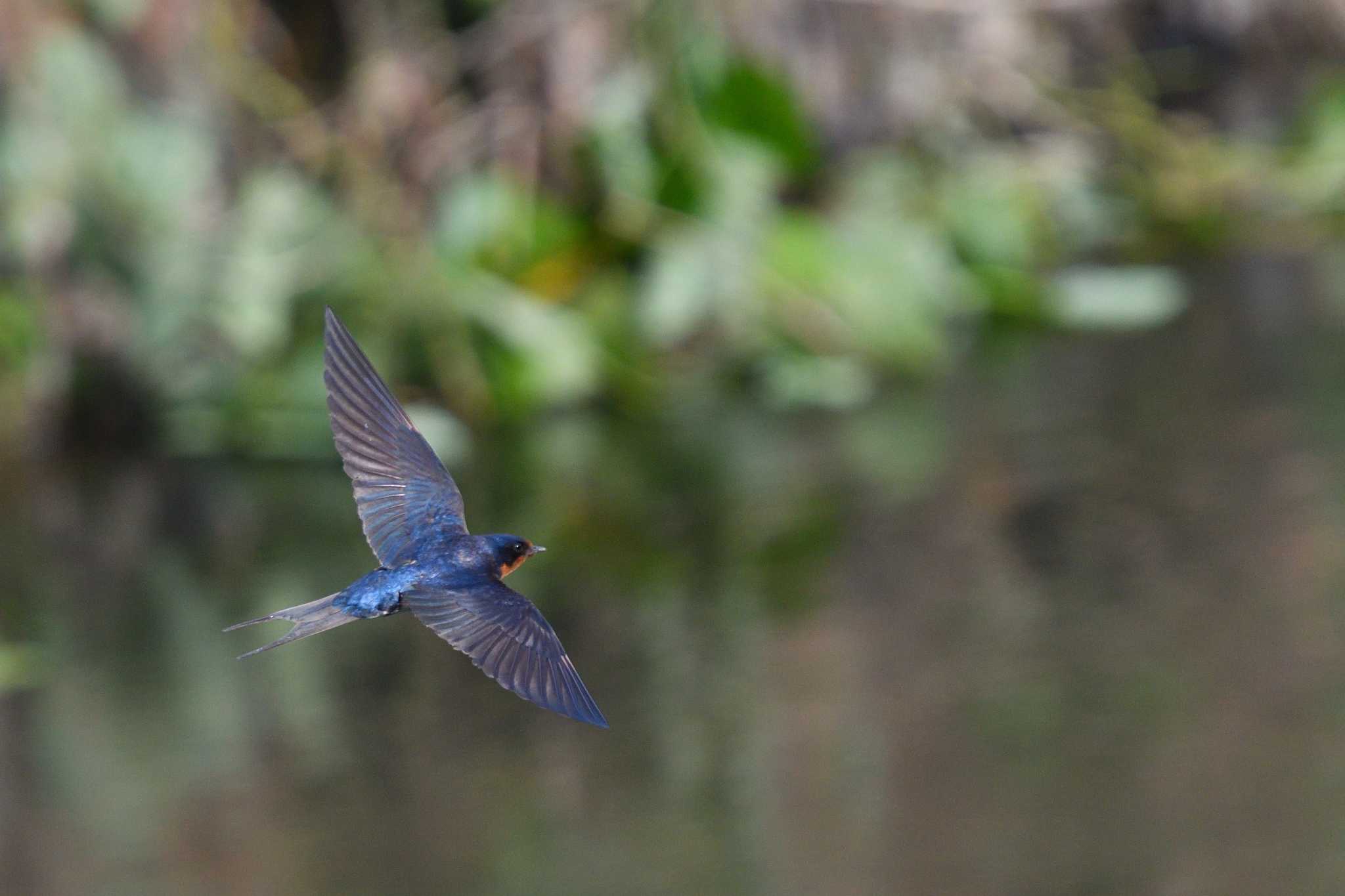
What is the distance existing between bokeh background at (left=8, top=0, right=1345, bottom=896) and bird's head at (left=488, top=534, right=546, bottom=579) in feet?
4.66

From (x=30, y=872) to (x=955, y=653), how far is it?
1.12 m

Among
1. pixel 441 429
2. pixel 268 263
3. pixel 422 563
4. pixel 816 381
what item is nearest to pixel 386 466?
pixel 422 563

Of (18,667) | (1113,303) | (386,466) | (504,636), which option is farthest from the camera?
(1113,303)

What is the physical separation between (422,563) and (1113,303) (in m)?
2.89

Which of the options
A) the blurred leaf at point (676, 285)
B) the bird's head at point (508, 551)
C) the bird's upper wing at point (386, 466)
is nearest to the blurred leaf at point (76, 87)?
the blurred leaf at point (676, 285)

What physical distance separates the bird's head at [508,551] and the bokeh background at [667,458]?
142cm

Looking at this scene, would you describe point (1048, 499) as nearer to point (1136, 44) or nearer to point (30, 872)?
point (30, 872)

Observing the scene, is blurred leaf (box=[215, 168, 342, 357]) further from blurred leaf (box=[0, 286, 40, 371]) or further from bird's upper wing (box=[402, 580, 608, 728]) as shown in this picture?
bird's upper wing (box=[402, 580, 608, 728])

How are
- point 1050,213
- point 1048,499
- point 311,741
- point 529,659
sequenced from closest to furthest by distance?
point 529,659 < point 311,741 < point 1048,499 < point 1050,213

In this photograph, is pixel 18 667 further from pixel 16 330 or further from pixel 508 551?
pixel 508 551

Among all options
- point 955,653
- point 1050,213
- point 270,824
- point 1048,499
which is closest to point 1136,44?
point 1050,213

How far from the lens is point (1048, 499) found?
2809 millimetres

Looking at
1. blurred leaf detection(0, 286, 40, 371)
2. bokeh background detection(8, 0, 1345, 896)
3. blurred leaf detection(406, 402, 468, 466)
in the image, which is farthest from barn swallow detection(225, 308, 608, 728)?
blurred leaf detection(0, 286, 40, 371)

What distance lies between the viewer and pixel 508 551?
25.3 inches
